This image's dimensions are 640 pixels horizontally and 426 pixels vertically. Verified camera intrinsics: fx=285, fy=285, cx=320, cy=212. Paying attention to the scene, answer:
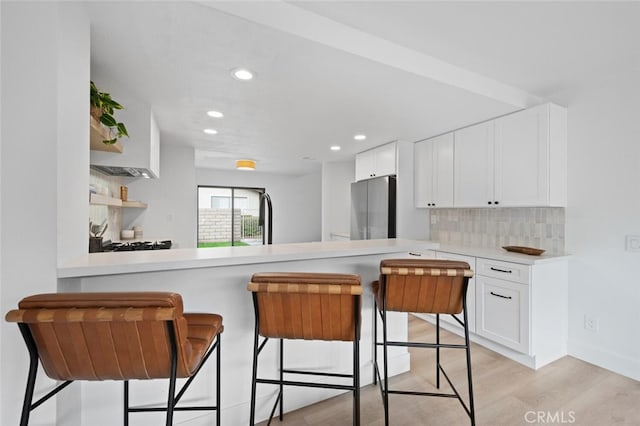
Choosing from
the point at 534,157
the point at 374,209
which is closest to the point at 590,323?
the point at 534,157

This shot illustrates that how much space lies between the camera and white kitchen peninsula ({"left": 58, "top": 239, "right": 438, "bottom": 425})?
129cm

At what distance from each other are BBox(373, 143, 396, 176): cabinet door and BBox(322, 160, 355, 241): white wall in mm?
1486

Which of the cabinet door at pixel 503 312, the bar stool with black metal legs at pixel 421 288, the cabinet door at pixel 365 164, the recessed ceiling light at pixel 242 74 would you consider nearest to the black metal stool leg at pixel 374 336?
the bar stool with black metal legs at pixel 421 288

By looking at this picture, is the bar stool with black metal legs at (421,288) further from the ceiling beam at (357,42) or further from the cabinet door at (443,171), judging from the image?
the cabinet door at (443,171)

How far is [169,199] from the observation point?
4.23m

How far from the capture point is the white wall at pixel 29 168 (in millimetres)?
1061

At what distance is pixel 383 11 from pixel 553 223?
2.46 m

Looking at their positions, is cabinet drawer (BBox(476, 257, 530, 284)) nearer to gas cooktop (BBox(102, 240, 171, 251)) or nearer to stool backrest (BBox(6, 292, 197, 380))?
stool backrest (BBox(6, 292, 197, 380))

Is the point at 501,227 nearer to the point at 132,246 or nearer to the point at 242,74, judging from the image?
the point at 242,74

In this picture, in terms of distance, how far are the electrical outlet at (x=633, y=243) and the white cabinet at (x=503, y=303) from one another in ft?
2.42

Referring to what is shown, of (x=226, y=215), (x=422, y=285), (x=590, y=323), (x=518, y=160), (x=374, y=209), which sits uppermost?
(x=518, y=160)

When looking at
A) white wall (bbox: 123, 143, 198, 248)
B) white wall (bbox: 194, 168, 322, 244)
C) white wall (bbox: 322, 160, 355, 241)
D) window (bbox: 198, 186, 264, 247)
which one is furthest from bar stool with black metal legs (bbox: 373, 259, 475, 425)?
window (bbox: 198, 186, 264, 247)

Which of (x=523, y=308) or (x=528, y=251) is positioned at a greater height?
(x=528, y=251)

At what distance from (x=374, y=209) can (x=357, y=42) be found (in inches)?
103
